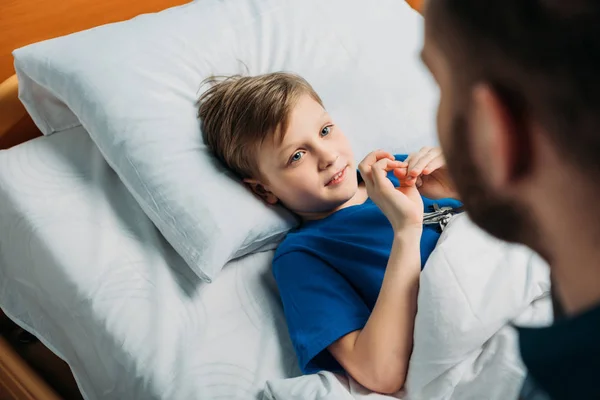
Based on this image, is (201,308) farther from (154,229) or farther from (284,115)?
(284,115)

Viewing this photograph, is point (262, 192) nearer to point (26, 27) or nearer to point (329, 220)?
point (329, 220)

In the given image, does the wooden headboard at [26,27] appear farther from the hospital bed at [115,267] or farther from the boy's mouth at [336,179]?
the boy's mouth at [336,179]

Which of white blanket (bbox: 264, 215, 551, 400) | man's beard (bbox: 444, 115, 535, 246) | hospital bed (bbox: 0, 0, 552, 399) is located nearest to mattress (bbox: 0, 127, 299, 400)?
hospital bed (bbox: 0, 0, 552, 399)

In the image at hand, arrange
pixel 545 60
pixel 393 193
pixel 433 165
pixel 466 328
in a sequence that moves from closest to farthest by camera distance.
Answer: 1. pixel 545 60
2. pixel 466 328
3. pixel 393 193
4. pixel 433 165

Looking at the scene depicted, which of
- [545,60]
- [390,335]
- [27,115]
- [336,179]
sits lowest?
[390,335]

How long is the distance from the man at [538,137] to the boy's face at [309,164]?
64 centimetres

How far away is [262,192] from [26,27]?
0.58 meters

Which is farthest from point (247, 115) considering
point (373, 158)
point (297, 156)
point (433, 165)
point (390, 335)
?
point (390, 335)

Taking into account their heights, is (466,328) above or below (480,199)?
below

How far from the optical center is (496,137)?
1.55ft

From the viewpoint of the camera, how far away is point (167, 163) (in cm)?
117

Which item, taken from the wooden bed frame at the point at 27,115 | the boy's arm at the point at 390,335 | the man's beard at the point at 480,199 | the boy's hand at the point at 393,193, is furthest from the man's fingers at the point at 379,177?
the wooden bed frame at the point at 27,115

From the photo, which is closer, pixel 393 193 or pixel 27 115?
pixel 393 193

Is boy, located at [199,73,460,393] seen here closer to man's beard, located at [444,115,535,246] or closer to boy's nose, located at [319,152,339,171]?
boy's nose, located at [319,152,339,171]
